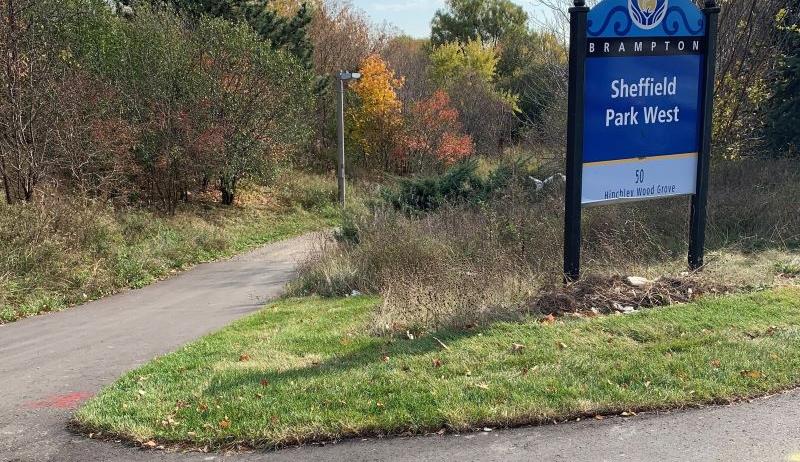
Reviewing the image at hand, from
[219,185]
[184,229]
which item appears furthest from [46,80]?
[219,185]

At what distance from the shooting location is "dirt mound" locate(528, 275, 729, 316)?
21.7 feet

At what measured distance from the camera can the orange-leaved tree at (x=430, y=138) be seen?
32.1 meters

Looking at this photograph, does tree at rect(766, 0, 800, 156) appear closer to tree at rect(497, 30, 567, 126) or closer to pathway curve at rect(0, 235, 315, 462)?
tree at rect(497, 30, 567, 126)

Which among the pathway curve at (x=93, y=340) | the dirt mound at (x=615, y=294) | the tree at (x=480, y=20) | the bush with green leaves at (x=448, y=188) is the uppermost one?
the tree at (x=480, y=20)

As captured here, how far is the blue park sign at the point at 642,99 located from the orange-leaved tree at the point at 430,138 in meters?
24.5

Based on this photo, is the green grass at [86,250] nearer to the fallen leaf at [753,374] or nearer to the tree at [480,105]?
the fallen leaf at [753,374]

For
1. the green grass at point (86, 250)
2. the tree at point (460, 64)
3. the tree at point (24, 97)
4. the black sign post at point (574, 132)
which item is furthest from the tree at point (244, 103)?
the tree at point (460, 64)

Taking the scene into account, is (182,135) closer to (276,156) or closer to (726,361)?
(276,156)

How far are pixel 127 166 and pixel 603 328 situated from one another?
16.4 meters

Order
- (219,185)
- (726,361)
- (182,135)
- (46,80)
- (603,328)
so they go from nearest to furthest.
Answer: (726,361) < (603,328) < (46,80) < (182,135) < (219,185)

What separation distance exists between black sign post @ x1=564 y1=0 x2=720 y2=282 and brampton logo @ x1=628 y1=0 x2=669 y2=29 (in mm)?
11

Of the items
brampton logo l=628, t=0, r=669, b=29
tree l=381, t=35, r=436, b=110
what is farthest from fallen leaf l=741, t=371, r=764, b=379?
tree l=381, t=35, r=436, b=110

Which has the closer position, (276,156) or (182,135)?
(182,135)

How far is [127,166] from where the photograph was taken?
18.8 meters
